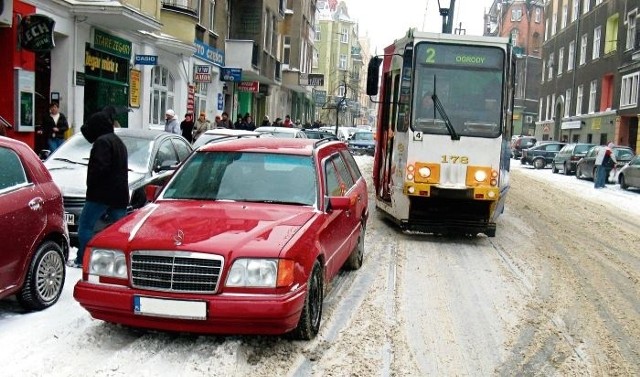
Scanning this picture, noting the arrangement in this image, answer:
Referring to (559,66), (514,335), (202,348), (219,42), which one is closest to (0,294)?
(202,348)

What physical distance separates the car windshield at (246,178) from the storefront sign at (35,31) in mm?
8631

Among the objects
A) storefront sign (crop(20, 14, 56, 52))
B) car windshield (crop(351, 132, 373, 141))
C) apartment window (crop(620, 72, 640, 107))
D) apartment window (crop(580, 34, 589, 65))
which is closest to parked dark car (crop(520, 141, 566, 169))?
apartment window (crop(620, 72, 640, 107))

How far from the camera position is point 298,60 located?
147ft

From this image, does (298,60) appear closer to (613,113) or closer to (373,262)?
(613,113)

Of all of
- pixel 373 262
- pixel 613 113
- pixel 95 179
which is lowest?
pixel 373 262

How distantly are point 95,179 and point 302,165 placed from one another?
2285 millimetres

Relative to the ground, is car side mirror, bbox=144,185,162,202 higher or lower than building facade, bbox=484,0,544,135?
lower

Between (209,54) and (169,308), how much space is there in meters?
22.0

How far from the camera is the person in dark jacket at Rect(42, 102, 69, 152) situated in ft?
45.1

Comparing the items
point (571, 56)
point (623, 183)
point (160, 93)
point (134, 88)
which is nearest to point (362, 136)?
point (623, 183)

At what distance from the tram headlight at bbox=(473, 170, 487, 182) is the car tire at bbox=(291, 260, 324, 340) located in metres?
5.24

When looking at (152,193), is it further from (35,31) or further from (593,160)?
(593,160)

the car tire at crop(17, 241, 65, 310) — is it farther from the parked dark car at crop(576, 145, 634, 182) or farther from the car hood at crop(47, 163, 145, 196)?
the parked dark car at crop(576, 145, 634, 182)

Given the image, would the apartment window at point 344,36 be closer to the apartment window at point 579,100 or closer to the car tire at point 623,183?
the apartment window at point 579,100
